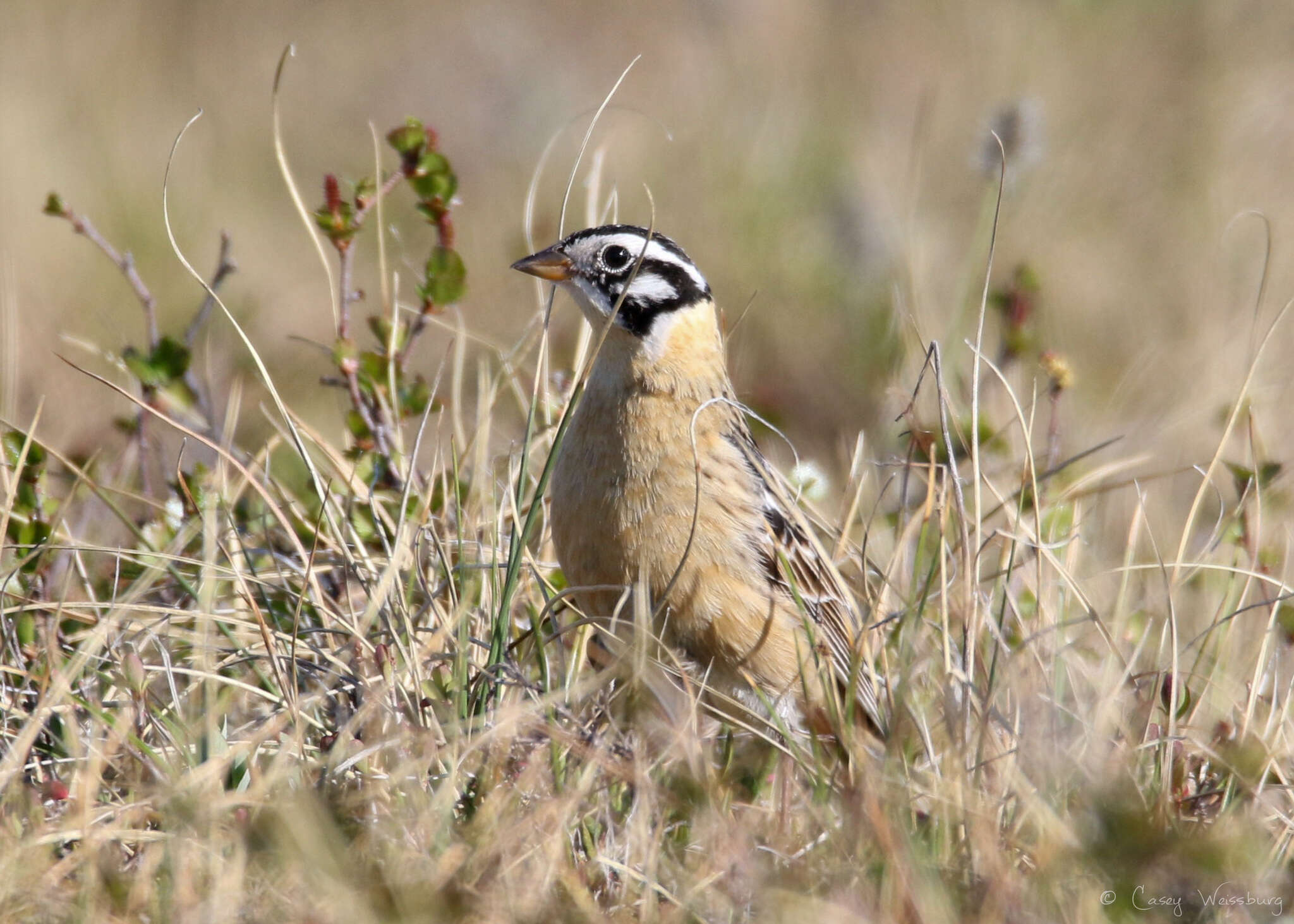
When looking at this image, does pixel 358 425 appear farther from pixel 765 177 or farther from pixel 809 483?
pixel 765 177

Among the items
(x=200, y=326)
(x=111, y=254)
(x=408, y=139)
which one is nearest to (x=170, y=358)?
(x=200, y=326)

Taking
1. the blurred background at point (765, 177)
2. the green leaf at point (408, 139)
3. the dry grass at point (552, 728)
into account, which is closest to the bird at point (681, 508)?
the dry grass at point (552, 728)

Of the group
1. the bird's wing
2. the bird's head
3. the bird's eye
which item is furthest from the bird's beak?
the bird's wing

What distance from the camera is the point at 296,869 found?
2648 mm

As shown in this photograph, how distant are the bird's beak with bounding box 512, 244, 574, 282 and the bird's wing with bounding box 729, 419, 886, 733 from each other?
2.45 feet

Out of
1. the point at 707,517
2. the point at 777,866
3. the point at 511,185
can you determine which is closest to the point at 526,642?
the point at 707,517

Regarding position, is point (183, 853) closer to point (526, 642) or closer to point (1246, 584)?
point (526, 642)

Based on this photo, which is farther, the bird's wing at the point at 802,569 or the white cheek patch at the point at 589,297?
the white cheek patch at the point at 589,297

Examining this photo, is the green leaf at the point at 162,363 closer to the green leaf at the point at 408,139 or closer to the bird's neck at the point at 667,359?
the green leaf at the point at 408,139

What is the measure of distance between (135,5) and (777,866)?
12.4m

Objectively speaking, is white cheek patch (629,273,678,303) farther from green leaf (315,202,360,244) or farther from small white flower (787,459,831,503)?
green leaf (315,202,360,244)

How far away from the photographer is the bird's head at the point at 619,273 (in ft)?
13.8

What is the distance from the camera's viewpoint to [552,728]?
3109mm

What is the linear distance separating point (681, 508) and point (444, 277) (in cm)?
118
